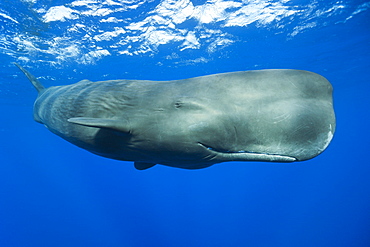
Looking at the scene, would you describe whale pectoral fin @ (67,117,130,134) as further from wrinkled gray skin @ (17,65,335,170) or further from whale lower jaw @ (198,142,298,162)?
whale lower jaw @ (198,142,298,162)

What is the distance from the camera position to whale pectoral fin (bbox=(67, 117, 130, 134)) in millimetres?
2383

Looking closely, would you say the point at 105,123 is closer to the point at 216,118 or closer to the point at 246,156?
the point at 216,118

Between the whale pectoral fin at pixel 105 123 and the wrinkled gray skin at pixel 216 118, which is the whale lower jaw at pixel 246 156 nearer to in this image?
the wrinkled gray skin at pixel 216 118

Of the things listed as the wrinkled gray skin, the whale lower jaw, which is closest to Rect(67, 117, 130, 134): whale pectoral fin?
the wrinkled gray skin

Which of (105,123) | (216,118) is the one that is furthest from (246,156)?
(105,123)

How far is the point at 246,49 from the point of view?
60.9 feet

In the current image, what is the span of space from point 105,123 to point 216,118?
1.21m

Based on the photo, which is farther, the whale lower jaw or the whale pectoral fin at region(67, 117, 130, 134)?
the whale pectoral fin at region(67, 117, 130, 134)

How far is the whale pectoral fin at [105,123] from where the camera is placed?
2383 millimetres

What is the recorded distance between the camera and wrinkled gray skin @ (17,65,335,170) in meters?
1.91

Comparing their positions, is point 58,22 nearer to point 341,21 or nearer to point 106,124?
point 106,124

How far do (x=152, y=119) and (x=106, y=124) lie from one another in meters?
0.51

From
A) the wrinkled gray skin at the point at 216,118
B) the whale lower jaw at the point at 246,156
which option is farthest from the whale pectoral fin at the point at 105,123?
the whale lower jaw at the point at 246,156

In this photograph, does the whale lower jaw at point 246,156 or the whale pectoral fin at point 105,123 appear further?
the whale pectoral fin at point 105,123
